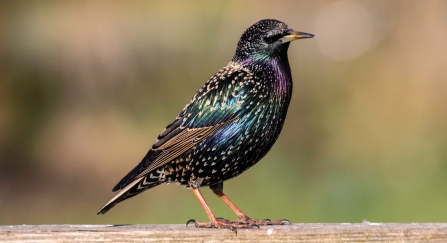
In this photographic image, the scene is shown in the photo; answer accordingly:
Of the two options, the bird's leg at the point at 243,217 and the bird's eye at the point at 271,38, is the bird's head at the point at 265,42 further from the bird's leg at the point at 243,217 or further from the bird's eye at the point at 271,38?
the bird's leg at the point at 243,217

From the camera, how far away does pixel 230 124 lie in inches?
143

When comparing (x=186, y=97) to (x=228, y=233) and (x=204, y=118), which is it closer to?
(x=204, y=118)

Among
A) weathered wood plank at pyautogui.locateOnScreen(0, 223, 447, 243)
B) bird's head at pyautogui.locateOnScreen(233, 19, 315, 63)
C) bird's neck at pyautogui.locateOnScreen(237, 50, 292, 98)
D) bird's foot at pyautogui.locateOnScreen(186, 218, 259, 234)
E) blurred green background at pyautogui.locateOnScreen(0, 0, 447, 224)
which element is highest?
bird's head at pyautogui.locateOnScreen(233, 19, 315, 63)

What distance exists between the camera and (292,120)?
6.31 m

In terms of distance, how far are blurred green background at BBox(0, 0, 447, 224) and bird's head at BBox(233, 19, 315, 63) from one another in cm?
187

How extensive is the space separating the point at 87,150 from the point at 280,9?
2.03 meters

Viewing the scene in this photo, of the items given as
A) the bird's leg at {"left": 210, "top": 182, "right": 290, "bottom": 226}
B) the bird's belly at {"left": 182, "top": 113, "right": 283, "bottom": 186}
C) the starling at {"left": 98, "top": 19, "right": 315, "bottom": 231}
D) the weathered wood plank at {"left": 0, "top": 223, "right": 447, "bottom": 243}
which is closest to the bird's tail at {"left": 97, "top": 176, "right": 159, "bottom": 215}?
the starling at {"left": 98, "top": 19, "right": 315, "bottom": 231}

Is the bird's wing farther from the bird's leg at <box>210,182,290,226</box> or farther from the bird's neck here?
the bird's leg at <box>210,182,290,226</box>

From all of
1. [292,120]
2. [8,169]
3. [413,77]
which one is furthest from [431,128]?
[8,169]

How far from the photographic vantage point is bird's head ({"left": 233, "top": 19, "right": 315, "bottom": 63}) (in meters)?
3.72

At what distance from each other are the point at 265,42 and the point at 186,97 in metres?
2.95

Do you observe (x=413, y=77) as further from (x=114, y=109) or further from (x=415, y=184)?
(x=114, y=109)

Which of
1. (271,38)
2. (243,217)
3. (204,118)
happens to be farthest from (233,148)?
(271,38)

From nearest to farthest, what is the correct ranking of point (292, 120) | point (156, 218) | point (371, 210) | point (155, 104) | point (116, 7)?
point (371, 210) < point (156, 218) < point (292, 120) < point (155, 104) < point (116, 7)
